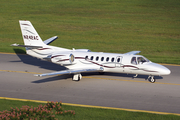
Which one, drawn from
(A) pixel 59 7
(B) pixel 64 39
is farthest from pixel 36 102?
(A) pixel 59 7

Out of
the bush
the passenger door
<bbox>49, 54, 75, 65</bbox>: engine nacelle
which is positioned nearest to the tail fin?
<bbox>49, 54, 75, 65</bbox>: engine nacelle

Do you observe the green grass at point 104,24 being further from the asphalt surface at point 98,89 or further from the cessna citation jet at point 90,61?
the asphalt surface at point 98,89

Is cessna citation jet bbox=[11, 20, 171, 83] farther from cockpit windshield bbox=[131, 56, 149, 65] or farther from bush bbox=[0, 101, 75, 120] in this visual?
bush bbox=[0, 101, 75, 120]

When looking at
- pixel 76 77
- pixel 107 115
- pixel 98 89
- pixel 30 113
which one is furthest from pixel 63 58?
pixel 30 113

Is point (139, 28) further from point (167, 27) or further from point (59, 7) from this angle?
point (59, 7)

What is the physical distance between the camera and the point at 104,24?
52.9 meters

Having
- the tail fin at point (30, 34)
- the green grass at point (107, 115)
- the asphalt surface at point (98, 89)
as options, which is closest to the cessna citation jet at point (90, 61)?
the tail fin at point (30, 34)

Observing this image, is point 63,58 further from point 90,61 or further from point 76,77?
point 90,61

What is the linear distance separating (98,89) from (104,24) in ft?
101

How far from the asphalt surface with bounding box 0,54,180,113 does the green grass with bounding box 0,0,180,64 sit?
381 inches

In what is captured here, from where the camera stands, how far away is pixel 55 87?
2406cm

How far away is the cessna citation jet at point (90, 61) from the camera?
25.1 meters

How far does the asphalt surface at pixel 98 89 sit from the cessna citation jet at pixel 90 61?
1.11 m

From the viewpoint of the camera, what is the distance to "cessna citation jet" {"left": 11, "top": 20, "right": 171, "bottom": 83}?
25078 millimetres
